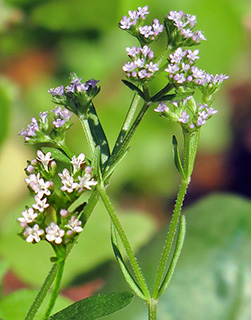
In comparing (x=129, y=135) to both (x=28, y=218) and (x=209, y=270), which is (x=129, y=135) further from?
(x=209, y=270)

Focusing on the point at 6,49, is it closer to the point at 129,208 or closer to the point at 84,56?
the point at 84,56

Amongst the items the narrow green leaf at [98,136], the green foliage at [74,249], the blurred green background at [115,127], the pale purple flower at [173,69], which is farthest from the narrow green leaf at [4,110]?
the pale purple flower at [173,69]

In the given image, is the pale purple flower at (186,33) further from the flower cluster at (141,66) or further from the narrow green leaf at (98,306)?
the narrow green leaf at (98,306)

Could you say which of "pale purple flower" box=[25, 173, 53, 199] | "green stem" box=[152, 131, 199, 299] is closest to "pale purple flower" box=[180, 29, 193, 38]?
"green stem" box=[152, 131, 199, 299]

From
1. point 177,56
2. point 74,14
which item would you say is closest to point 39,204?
point 177,56

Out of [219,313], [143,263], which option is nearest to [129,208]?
[143,263]

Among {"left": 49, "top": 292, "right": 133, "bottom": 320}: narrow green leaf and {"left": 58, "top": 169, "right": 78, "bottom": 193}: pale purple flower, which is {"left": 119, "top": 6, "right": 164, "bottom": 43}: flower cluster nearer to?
{"left": 58, "top": 169, "right": 78, "bottom": 193}: pale purple flower

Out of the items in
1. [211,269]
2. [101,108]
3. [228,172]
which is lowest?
[228,172]
